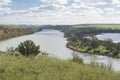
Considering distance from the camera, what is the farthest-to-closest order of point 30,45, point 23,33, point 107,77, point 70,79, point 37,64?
point 23,33, point 30,45, point 37,64, point 107,77, point 70,79

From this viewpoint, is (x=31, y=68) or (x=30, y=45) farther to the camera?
(x=30, y=45)

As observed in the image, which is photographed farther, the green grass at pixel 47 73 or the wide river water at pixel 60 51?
the wide river water at pixel 60 51

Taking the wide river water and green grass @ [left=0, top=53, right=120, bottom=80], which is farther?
the wide river water

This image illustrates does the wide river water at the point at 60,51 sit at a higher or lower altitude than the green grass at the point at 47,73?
lower

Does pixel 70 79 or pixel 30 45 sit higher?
pixel 70 79

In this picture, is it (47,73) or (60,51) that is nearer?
(47,73)

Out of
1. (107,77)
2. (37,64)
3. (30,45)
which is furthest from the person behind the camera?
(30,45)

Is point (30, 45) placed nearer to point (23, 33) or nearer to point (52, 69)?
point (52, 69)

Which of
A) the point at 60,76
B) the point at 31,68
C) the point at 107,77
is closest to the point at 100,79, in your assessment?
the point at 107,77

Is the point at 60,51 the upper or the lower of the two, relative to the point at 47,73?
lower

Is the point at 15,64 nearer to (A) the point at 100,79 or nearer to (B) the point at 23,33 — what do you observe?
(A) the point at 100,79

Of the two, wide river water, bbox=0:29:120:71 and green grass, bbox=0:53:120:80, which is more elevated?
green grass, bbox=0:53:120:80
